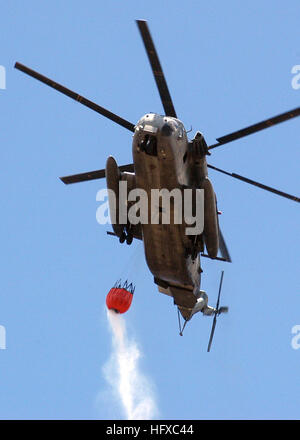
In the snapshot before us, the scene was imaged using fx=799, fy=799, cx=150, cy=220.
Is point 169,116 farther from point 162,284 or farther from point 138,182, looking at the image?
point 162,284

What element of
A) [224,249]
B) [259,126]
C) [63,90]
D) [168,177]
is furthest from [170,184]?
[224,249]

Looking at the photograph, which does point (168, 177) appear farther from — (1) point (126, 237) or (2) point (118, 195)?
(1) point (126, 237)

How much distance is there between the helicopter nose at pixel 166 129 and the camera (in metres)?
26.8

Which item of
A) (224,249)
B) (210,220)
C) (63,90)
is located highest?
(63,90)

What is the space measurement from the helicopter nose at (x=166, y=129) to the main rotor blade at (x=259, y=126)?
5.78 feet

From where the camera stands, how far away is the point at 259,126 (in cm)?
2670

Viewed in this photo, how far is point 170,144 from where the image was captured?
27047mm

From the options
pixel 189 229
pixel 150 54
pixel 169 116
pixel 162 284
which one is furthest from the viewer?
pixel 162 284

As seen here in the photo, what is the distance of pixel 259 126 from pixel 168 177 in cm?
363

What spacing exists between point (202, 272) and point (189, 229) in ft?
14.7

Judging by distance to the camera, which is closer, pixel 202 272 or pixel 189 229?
pixel 189 229

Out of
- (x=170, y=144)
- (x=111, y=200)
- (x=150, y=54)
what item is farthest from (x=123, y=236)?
(x=150, y=54)

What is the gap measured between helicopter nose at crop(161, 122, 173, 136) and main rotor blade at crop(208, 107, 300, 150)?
5.78 feet

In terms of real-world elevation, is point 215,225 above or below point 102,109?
below
